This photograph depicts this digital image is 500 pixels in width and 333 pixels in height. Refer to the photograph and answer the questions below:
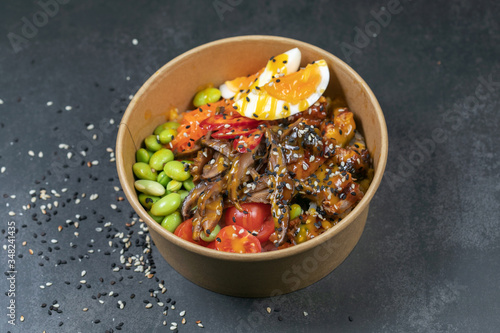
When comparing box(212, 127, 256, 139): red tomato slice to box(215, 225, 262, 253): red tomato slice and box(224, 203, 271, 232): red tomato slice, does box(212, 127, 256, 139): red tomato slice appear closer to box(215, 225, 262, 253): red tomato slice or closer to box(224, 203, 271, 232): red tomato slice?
box(224, 203, 271, 232): red tomato slice

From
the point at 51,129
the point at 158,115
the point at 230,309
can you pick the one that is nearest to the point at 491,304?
the point at 230,309

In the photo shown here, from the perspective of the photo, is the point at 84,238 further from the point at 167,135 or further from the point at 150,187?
the point at 167,135

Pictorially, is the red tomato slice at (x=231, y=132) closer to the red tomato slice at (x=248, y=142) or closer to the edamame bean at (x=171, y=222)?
the red tomato slice at (x=248, y=142)

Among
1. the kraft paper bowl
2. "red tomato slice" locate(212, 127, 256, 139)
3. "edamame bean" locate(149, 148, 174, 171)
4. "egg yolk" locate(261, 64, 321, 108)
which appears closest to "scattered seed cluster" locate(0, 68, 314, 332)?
the kraft paper bowl

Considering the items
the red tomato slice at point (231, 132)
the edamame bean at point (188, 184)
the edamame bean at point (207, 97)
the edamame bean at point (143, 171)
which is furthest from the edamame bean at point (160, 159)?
the edamame bean at point (207, 97)

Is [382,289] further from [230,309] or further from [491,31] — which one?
[491,31]

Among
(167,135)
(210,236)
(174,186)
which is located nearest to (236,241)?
(210,236)

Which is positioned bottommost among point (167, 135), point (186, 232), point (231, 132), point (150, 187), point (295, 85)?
point (186, 232)
